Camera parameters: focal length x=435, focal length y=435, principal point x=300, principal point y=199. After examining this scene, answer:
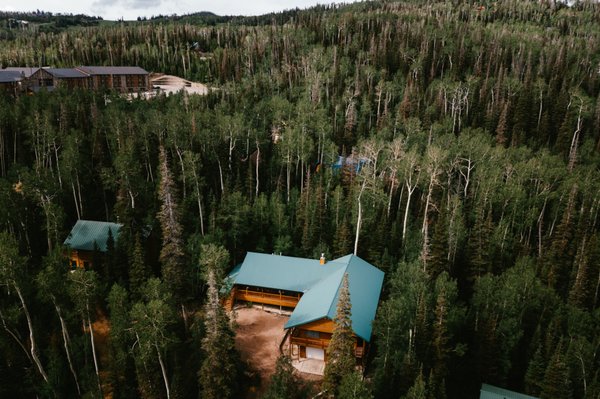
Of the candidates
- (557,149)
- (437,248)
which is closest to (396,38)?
(557,149)

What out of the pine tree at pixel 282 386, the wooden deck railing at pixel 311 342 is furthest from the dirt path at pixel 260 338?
the pine tree at pixel 282 386

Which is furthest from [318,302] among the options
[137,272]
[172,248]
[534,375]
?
[534,375]

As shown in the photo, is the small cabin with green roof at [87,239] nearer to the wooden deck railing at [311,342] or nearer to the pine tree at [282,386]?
the wooden deck railing at [311,342]

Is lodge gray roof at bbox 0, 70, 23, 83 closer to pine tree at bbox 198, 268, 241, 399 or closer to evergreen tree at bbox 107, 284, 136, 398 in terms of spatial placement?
evergreen tree at bbox 107, 284, 136, 398

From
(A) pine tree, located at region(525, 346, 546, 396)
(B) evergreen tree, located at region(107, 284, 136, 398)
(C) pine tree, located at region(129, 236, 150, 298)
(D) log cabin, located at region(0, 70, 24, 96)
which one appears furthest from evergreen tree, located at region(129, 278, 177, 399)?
(D) log cabin, located at region(0, 70, 24, 96)

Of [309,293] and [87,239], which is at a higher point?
[87,239]

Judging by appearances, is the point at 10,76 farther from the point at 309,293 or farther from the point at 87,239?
the point at 309,293
